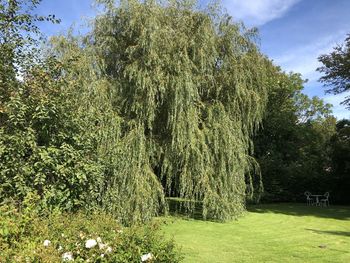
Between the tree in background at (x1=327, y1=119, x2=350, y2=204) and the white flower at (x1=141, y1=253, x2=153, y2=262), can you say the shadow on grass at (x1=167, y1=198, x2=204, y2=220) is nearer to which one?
the white flower at (x1=141, y1=253, x2=153, y2=262)

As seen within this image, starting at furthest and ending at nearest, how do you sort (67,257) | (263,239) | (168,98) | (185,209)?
(185,209), (168,98), (263,239), (67,257)

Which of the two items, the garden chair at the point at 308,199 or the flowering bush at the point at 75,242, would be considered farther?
the garden chair at the point at 308,199

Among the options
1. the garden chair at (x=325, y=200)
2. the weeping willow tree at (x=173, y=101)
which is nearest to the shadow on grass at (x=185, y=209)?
the weeping willow tree at (x=173, y=101)

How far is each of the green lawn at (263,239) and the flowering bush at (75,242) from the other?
286 centimetres

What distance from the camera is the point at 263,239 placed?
9211 millimetres

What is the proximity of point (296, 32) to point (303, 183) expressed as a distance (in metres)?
9.91

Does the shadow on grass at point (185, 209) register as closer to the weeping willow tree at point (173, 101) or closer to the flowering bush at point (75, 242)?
the weeping willow tree at point (173, 101)

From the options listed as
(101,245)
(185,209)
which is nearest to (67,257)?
(101,245)

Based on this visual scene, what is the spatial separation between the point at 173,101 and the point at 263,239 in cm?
435

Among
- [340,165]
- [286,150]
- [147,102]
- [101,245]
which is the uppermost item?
[286,150]

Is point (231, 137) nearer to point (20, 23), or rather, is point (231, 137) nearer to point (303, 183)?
point (20, 23)

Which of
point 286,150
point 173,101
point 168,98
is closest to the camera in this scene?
point 173,101

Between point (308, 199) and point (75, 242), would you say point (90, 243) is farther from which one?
point (308, 199)

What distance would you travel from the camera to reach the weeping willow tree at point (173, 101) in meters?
9.94
